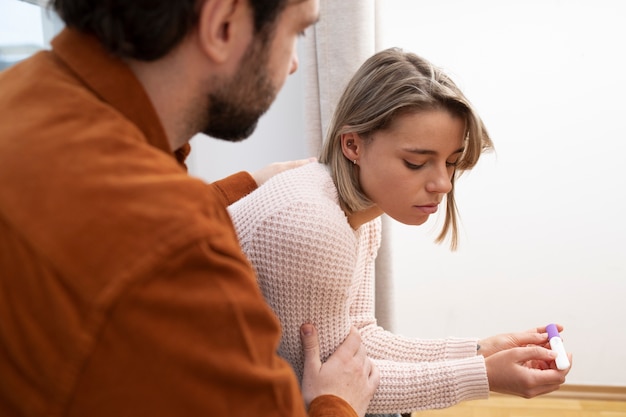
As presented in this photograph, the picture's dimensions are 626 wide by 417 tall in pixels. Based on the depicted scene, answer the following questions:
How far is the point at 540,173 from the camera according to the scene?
222 cm

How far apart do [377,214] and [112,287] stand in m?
0.86

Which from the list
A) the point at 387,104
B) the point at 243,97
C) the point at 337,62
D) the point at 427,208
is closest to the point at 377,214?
the point at 427,208

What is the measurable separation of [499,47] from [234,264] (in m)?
1.87

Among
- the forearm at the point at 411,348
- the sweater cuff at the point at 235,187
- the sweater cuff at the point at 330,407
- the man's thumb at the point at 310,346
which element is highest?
the sweater cuff at the point at 235,187

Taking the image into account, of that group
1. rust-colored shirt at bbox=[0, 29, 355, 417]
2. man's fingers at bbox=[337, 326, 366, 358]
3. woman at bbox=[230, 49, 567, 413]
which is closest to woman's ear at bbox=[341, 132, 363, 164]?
woman at bbox=[230, 49, 567, 413]

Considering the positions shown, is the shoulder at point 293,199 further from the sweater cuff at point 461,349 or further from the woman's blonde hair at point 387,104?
the sweater cuff at point 461,349

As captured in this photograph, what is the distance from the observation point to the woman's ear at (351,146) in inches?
49.0

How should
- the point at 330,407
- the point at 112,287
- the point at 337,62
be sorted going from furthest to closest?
1. the point at 337,62
2. the point at 330,407
3. the point at 112,287

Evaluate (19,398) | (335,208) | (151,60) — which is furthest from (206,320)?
(335,208)

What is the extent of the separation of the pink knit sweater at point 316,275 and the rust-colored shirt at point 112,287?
48 centimetres

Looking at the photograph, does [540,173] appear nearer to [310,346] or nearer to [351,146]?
[351,146]

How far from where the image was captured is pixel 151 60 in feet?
2.18

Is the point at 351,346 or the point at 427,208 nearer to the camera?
the point at 351,346

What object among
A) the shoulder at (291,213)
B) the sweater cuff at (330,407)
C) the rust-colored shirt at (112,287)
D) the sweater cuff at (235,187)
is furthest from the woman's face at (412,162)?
the rust-colored shirt at (112,287)
